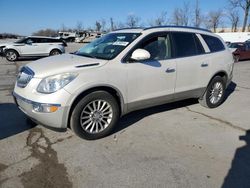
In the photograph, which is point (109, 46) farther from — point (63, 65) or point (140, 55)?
point (63, 65)

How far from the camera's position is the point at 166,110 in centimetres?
575

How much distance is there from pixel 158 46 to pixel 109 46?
3.00 feet

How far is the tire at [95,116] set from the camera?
391 centimetres

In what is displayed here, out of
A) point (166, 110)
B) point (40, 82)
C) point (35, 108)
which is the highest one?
point (40, 82)

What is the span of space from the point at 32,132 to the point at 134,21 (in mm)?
66618

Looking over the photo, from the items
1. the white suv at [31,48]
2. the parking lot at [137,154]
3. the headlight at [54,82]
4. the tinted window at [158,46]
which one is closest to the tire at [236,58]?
the white suv at [31,48]

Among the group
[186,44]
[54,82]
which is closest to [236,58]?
[186,44]

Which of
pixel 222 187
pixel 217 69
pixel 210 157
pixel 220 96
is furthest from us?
pixel 220 96

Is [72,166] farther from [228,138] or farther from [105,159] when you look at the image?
[228,138]

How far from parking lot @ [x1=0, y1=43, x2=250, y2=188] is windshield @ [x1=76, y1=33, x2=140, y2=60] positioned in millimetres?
1371

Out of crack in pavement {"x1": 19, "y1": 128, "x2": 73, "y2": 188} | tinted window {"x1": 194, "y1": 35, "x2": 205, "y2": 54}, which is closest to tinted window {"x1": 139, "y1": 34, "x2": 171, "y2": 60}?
tinted window {"x1": 194, "y1": 35, "x2": 205, "y2": 54}

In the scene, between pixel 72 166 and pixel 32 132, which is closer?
pixel 72 166

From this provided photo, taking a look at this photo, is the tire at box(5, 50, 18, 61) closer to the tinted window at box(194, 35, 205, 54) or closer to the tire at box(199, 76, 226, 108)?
the tire at box(199, 76, 226, 108)

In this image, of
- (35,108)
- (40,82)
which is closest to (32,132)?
(35,108)
